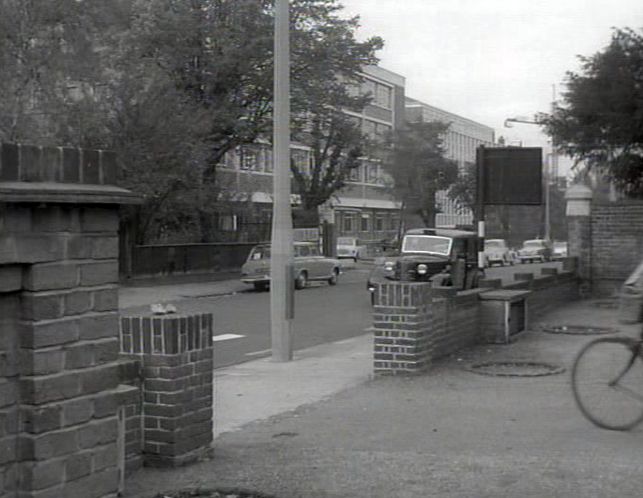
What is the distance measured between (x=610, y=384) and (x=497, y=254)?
172 feet

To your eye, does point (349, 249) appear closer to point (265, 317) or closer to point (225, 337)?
point (265, 317)

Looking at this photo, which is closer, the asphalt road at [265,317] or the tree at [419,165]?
the asphalt road at [265,317]

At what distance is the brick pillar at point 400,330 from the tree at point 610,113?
691 inches

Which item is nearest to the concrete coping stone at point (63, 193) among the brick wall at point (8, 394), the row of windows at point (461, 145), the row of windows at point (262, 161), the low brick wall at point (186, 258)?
the brick wall at point (8, 394)

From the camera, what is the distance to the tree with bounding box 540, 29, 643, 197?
2633cm

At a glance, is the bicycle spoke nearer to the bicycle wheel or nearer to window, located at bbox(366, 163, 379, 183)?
the bicycle wheel

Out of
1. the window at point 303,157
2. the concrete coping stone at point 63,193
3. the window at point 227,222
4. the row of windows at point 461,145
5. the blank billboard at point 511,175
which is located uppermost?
the row of windows at point 461,145

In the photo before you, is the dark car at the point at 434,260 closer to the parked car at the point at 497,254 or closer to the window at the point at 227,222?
the window at the point at 227,222

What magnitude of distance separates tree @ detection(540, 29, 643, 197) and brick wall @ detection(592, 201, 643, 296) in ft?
14.1

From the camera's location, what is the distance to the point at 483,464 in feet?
20.3

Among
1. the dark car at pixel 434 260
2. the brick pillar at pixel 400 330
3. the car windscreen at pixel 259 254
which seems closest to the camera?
the brick pillar at pixel 400 330

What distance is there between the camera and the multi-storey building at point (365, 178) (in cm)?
5944

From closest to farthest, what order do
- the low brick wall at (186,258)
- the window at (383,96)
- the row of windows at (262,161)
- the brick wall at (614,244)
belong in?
1. the brick wall at (614,244)
2. the low brick wall at (186,258)
3. the row of windows at (262,161)
4. the window at (383,96)

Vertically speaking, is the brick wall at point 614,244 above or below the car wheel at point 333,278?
above
